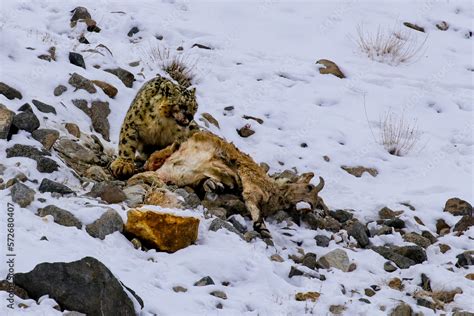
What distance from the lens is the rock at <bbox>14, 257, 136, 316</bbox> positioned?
4.84m

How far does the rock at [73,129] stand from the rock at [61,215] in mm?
2322

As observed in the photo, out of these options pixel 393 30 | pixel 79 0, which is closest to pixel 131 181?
pixel 79 0

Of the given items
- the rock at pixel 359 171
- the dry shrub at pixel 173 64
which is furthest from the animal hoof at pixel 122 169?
the dry shrub at pixel 173 64

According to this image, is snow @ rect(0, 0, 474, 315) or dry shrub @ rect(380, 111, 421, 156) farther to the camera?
dry shrub @ rect(380, 111, 421, 156)

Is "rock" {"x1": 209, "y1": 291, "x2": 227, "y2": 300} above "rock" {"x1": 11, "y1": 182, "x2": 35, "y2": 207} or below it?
below

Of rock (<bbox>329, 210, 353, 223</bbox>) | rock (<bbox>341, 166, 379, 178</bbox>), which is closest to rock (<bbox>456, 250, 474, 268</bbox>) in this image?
rock (<bbox>329, 210, 353, 223</bbox>)

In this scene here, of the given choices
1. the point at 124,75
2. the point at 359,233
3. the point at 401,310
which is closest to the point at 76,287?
the point at 401,310

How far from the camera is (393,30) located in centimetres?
1388

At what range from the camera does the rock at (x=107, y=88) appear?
971 cm

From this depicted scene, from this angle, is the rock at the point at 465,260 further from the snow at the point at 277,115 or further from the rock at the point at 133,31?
the rock at the point at 133,31


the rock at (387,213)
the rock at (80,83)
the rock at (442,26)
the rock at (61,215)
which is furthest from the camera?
the rock at (442,26)

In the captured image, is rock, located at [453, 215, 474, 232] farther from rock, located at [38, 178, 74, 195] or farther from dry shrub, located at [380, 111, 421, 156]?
rock, located at [38, 178, 74, 195]

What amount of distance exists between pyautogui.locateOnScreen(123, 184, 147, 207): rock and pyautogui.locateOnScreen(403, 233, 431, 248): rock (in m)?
2.54

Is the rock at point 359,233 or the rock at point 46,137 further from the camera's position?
the rock at point 359,233
